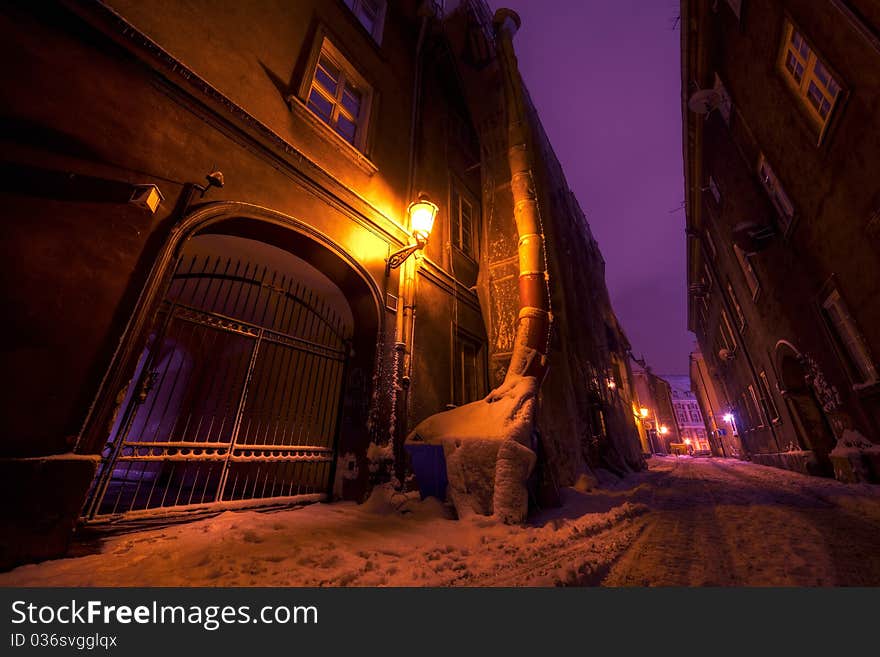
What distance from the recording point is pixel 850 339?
5715mm

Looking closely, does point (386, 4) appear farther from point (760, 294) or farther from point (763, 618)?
point (760, 294)

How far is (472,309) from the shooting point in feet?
23.9

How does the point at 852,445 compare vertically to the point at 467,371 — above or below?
below

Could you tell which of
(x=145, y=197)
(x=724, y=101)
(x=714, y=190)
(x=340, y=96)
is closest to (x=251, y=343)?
(x=145, y=197)

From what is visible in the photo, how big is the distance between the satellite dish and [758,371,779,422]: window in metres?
8.20

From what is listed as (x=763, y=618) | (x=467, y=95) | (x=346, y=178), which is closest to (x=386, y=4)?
(x=467, y=95)

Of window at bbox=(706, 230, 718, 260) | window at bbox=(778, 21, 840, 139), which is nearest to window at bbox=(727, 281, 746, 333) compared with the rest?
window at bbox=(706, 230, 718, 260)

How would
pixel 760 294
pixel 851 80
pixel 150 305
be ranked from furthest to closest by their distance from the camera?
pixel 760 294
pixel 851 80
pixel 150 305

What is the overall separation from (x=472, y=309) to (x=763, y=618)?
20.2ft

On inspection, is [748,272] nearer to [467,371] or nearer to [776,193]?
[776,193]

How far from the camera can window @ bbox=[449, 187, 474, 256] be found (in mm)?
7811

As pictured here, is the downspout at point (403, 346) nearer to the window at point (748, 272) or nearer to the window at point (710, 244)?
the window at point (748, 272)

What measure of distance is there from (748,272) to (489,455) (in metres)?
11.0

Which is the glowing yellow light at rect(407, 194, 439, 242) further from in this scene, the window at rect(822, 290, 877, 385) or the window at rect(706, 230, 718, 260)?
the window at rect(706, 230, 718, 260)
